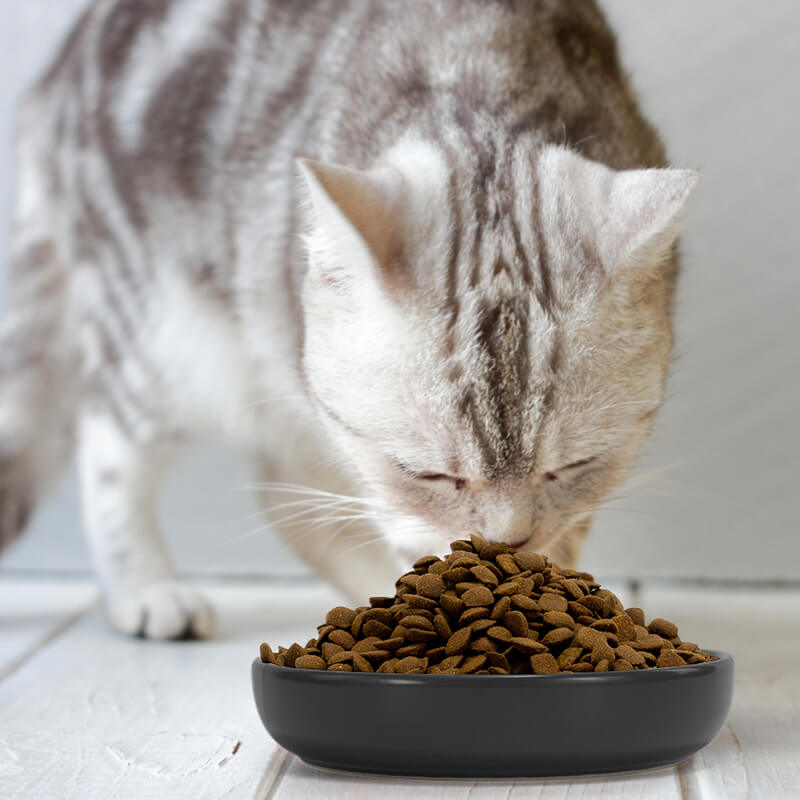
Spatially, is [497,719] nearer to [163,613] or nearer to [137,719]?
[137,719]

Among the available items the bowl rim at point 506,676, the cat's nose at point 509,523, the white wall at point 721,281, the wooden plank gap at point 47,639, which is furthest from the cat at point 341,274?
the white wall at point 721,281

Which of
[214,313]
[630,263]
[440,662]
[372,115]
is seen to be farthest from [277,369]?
[440,662]

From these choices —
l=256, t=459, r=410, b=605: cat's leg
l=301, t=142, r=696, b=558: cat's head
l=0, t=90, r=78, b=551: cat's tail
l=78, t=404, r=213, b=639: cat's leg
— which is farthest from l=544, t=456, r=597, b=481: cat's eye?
l=0, t=90, r=78, b=551: cat's tail

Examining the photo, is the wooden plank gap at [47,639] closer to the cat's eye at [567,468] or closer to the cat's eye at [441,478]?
the cat's eye at [441,478]

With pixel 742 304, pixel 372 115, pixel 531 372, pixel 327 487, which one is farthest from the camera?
pixel 742 304

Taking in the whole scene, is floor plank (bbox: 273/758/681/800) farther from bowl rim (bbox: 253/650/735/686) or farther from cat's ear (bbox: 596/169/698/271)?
cat's ear (bbox: 596/169/698/271)

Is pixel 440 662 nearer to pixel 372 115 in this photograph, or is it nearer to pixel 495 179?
pixel 495 179
